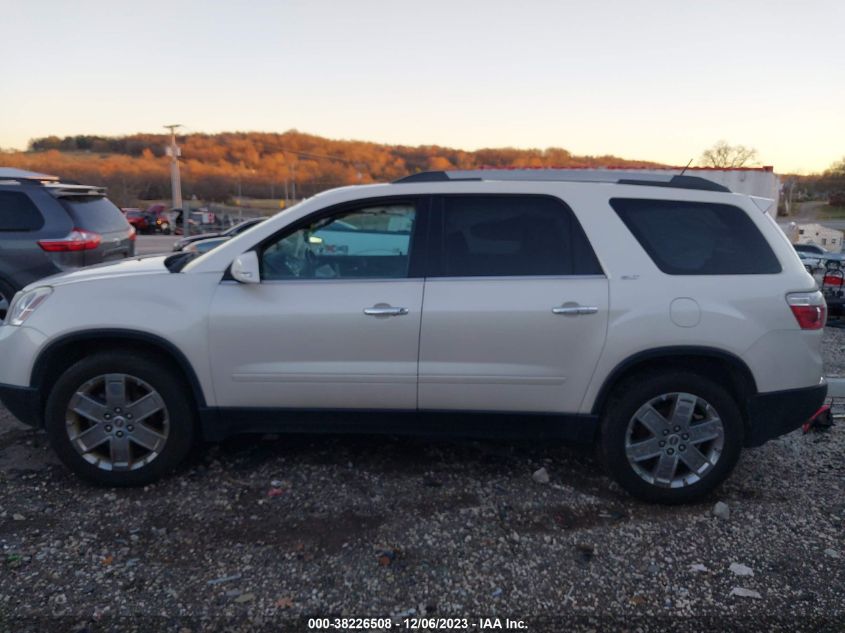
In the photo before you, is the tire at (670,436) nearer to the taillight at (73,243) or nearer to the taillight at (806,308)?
the taillight at (806,308)

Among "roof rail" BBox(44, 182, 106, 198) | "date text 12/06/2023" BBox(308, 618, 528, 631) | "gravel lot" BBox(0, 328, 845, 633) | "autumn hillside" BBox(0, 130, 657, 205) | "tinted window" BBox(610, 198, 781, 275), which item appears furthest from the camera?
"autumn hillside" BBox(0, 130, 657, 205)

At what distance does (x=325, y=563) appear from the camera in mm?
3092

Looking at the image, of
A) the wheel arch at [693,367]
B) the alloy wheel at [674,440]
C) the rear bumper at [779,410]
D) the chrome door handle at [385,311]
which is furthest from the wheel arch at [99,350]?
the rear bumper at [779,410]

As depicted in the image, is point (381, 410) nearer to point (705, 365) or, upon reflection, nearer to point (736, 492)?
point (705, 365)

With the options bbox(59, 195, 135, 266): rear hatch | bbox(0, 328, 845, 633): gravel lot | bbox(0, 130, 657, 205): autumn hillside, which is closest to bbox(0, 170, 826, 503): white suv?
bbox(0, 328, 845, 633): gravel lot

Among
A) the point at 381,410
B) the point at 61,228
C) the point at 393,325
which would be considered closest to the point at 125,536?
the point at 381,410

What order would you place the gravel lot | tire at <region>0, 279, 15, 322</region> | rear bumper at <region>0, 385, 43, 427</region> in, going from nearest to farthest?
the gravel lot < rear bumper at <region>0, 385, 43, 427</region> < tire at <region>0, 279, 15, 322</region>

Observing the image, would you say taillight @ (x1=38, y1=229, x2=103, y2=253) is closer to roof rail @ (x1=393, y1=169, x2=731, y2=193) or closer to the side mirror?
the side mirror

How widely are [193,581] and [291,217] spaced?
6.36 feet

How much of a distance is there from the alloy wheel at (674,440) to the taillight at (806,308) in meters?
0.68

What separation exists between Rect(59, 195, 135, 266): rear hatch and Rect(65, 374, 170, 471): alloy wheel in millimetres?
3943

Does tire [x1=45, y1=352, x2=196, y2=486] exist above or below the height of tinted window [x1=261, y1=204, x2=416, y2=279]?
below

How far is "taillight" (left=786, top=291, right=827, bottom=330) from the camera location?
356 centimetres

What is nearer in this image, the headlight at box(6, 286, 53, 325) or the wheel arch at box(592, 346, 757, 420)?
the wheel arch at box(592, 346, 757, 420)
